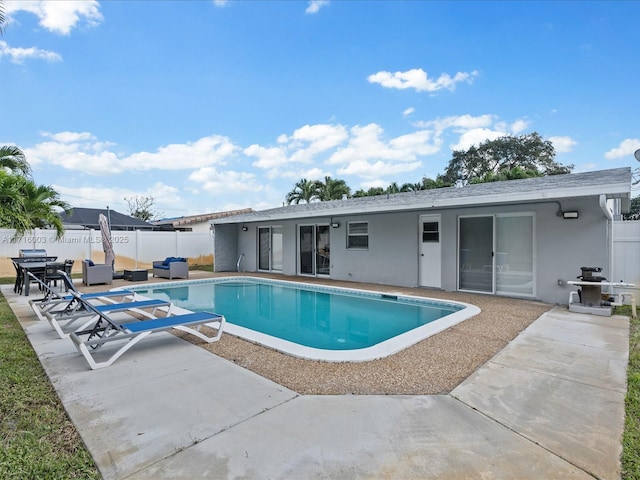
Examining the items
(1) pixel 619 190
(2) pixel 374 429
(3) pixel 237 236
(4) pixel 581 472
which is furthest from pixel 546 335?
(3) pixel 237 236

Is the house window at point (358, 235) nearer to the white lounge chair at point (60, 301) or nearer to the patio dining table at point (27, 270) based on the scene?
the white lounge chair at point (60, 301)

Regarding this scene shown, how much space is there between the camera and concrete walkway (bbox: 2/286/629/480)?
2496mm

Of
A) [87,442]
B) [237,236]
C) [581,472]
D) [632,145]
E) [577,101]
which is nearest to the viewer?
[581,472]

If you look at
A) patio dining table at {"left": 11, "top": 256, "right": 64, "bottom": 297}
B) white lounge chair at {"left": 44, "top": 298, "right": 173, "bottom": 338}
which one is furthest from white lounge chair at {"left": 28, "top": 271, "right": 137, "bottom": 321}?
patio dining table at {"left": 11, "top": 256, "right": 64, "bottom": 297}

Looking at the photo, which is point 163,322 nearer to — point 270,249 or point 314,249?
point 314,249

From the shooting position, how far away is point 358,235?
44.9 feet

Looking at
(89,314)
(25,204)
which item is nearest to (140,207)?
(25,204)

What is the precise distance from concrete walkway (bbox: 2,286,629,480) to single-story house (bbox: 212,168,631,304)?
4.73m

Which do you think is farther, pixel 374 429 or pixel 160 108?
pixel 160 108

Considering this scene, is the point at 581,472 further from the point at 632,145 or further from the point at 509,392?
the point at 632,145

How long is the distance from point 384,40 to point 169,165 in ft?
64.7

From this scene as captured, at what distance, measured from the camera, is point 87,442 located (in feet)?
9.13

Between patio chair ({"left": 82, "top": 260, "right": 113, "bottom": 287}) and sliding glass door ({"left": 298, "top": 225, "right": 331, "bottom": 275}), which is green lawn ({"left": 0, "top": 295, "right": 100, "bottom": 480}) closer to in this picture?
patio chair ({"left": 82, "top": 260, "right": 113, "bottom": 287})

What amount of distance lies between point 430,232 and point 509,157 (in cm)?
3107
